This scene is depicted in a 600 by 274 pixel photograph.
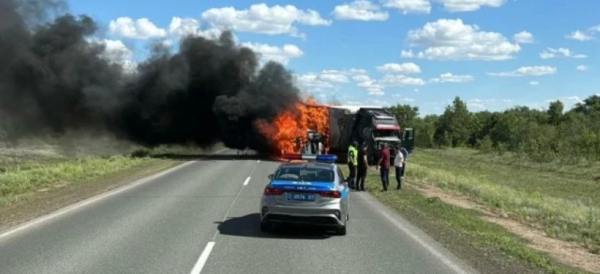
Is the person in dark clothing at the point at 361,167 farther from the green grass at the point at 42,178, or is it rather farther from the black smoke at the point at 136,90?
the black smoke at the point at 136,90

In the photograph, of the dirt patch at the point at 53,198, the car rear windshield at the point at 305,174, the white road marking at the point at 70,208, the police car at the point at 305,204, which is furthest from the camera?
the dirt patch at the point at 53,198

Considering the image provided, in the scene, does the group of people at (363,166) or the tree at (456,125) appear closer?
the group of people at (363,166)

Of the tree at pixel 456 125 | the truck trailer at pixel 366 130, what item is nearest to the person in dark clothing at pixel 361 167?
the truck trailer at pixel 366 130

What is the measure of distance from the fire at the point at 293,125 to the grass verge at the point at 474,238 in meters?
25.3

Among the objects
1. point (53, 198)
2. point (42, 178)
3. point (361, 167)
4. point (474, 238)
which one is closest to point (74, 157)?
point (42, 178)

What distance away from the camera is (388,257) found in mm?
9664

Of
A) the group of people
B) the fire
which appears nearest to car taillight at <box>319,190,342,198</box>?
the group of people

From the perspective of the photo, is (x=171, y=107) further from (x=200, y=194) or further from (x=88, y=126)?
(x=200, y=194)

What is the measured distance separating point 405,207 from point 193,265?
10.00 metres

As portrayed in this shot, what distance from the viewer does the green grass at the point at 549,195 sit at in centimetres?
1533

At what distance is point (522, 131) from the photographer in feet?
225

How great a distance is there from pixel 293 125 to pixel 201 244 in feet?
118

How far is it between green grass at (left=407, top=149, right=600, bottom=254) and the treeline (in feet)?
9.39

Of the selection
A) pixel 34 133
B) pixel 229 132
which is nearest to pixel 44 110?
pixel 34 133
